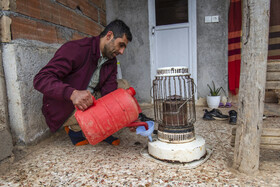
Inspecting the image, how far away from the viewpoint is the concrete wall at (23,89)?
5.45 feet

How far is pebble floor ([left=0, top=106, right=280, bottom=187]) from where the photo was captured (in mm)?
1213

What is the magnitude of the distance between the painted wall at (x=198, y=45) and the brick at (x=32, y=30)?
1913mm

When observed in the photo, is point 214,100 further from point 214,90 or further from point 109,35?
point 109,35

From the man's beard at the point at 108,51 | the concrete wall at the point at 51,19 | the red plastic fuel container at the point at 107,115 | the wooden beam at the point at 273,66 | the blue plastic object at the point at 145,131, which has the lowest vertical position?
the blue plastic object at the point at 145,131

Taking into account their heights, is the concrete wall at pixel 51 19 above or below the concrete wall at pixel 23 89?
above

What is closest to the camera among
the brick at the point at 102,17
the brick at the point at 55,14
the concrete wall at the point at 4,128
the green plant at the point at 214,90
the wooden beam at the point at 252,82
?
the wooden beam at the point at 252,82

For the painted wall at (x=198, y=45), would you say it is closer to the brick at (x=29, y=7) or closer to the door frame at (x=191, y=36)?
the door frame at (x=191, y=36)

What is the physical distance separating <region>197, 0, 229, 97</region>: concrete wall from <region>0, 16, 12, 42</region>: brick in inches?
115

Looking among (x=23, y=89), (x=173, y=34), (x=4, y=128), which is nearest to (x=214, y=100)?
(x=173, y=34)

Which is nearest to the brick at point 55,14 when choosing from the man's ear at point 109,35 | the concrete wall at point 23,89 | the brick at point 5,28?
the brick at point 5,28

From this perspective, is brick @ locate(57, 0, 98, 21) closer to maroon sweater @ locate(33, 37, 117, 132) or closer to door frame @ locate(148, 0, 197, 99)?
maroon sweater @ locate(33, 37, 117, 132)

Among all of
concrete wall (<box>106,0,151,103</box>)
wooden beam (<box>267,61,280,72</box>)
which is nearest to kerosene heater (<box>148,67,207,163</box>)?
wooden beam (<box>267,61,280,72</box>)

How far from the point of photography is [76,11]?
8.34 feet

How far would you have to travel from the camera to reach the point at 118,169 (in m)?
1.38
